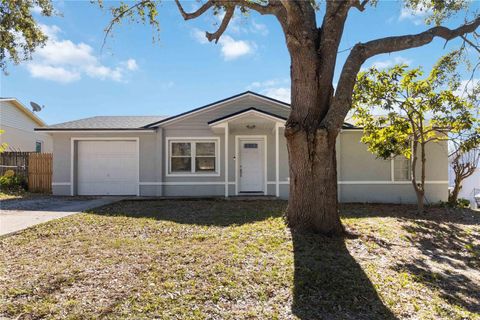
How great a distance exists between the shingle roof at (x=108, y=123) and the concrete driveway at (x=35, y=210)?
3145 mm

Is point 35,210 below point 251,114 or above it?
below

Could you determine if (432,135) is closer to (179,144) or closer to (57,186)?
(179,144)

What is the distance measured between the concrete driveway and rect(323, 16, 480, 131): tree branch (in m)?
7.18

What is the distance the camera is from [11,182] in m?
14.9

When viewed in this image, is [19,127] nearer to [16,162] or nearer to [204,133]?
[16,162]

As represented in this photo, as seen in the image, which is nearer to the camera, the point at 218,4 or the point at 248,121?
the point at 218,4

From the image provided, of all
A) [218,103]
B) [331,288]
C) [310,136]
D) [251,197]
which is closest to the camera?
[331,288]

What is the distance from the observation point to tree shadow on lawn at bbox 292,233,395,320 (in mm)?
3477

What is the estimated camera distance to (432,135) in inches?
415

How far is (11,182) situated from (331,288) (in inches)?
647

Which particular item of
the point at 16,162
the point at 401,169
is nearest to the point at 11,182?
the point at 16,162

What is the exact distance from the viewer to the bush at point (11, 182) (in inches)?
583

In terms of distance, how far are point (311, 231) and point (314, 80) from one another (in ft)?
9.54

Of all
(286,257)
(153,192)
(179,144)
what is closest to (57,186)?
(153,192)
